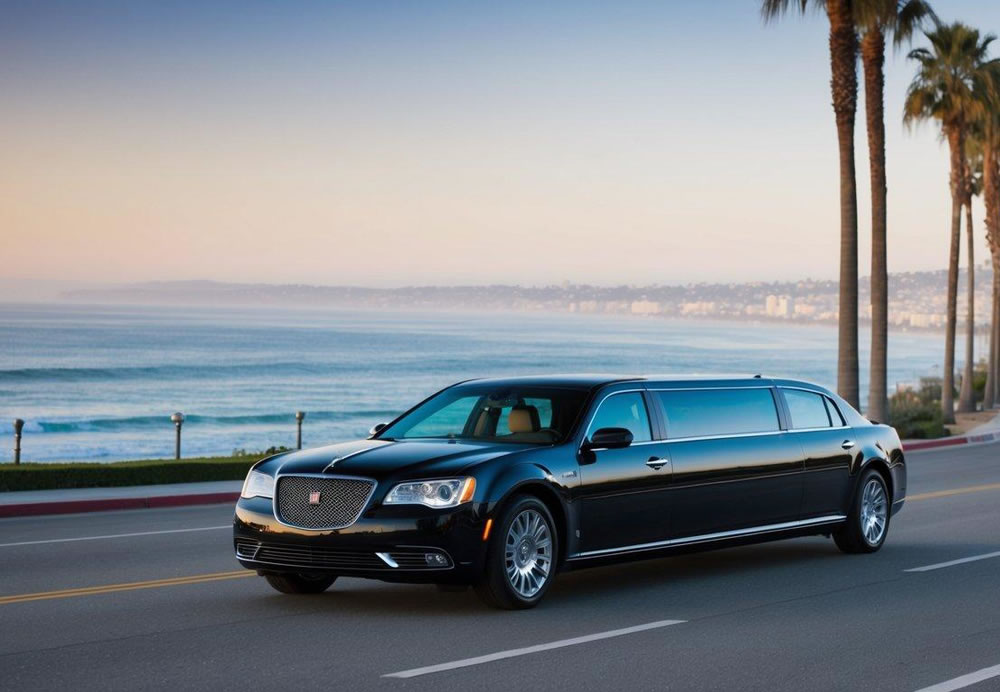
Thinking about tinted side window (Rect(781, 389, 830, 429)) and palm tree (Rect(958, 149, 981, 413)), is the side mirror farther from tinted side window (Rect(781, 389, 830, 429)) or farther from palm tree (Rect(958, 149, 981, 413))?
palm tree (Rect(958, 149, 981, 413))

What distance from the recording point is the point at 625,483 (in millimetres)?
11031

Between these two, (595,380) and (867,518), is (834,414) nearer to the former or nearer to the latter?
(867,518)

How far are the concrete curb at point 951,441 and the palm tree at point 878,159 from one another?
1214 mm

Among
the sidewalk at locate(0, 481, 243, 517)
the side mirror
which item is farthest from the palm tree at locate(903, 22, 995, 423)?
the side mirror

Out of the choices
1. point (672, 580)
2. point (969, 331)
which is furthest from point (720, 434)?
point (969, 331)

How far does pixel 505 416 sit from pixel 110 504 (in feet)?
32.1

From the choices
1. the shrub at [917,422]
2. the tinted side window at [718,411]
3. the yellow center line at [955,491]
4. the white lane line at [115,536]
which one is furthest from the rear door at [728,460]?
the shrub at [917,422]

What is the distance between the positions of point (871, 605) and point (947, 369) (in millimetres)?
35938

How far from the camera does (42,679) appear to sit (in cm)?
772

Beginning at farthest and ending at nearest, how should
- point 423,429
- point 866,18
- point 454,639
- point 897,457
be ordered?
point 866,18, point 897,457, point 423,429, point 454,639

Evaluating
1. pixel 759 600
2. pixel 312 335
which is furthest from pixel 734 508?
pixel 312 335

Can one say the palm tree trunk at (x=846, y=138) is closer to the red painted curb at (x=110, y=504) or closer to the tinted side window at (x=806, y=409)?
the red painted curb at (x=110, y=504)

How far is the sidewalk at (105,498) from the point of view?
18578 mm

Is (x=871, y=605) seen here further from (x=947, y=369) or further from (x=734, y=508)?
(x=947, y=369)
